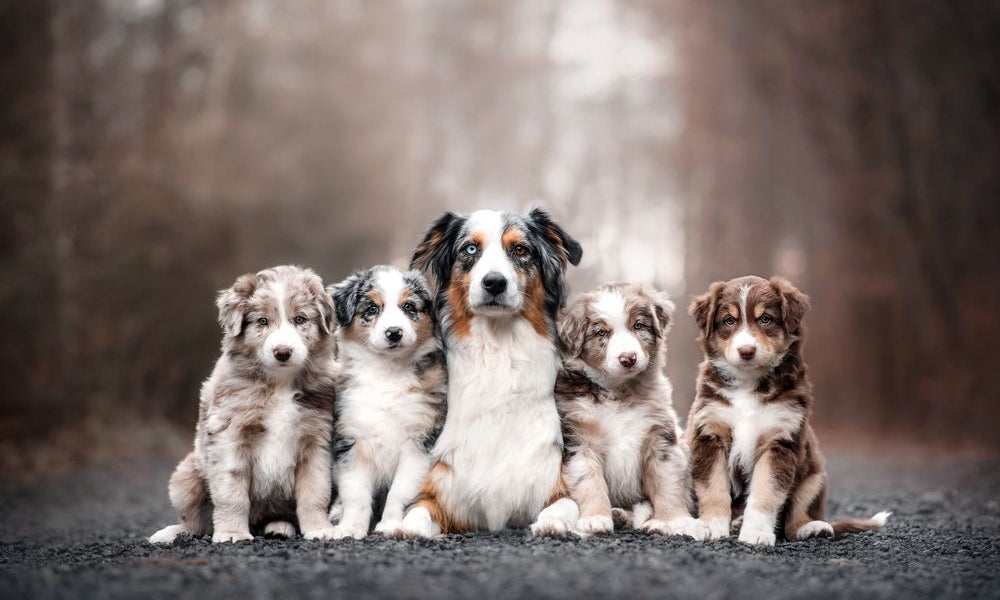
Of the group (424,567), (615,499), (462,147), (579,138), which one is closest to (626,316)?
(615,499)

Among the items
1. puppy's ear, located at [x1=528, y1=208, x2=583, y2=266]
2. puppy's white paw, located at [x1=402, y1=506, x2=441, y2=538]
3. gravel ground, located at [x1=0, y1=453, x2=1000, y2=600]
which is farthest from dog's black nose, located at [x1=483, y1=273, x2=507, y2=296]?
gravel ground, located at [x1=0, y1=453, x2=1000, y2=600]

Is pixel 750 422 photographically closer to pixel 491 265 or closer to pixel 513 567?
pixel 491 265

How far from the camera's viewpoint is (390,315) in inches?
230

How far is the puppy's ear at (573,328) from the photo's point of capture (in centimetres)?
603

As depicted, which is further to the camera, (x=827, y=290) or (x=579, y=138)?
(x=579, y=138)

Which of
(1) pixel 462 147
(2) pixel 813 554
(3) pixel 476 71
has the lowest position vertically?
(2) pixel 813 554

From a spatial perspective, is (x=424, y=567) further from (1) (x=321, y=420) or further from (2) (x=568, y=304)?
(2) (x=568, y=304)

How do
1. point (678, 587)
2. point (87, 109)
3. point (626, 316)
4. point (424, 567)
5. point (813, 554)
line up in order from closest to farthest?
point (678, 587) → point (424, 567) → point (813, 554) → point (626, 316) → point (87, 109)

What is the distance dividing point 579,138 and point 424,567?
88.7ft

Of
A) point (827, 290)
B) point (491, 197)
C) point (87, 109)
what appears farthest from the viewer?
point (491, 197)

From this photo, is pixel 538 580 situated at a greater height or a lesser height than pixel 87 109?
lesser

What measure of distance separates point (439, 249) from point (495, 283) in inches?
28.9

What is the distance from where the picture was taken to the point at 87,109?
14.5 metres

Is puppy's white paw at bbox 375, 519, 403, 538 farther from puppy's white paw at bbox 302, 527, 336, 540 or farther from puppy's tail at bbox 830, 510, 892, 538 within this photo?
puppy's tail at bbox 830, 510, 892, 538
